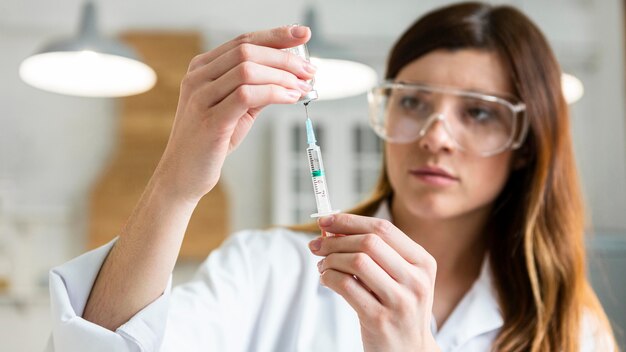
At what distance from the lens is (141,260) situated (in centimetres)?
98

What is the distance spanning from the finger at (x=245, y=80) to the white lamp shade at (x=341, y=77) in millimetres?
1587

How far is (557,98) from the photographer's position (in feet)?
5.11

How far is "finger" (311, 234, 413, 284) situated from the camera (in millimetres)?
917

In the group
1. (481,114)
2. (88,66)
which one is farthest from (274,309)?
(88,66)

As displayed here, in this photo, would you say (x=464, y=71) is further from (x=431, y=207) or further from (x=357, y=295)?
(x=357, y=295)

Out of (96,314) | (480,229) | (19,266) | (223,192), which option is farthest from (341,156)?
(96,314)

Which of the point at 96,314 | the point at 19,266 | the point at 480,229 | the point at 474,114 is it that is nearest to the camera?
the point at 96,314

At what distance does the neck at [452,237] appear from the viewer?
1564mm

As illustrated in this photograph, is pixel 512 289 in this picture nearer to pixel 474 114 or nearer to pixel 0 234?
pixel 474 114

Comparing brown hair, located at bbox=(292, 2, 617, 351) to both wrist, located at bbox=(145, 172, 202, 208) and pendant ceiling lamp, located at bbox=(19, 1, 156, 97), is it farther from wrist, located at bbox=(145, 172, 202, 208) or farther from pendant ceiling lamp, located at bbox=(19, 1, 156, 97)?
pendant ceiling lamp, located at bbox=(19, 1, 156, 97)

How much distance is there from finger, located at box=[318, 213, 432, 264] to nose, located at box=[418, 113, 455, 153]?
0.49 metres

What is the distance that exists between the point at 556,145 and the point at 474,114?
21cm

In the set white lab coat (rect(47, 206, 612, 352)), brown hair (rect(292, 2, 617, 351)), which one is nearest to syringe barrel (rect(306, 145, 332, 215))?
white lab coat (rect(47, 206, 612, 352))

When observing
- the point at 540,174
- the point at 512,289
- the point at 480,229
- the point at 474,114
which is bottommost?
the point at 512,289
